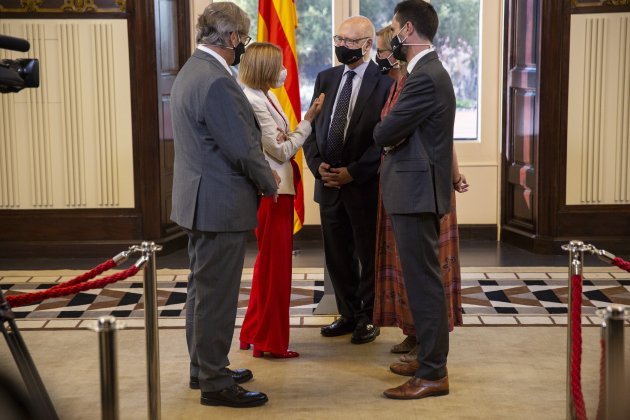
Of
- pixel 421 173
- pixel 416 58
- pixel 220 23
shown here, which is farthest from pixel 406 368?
pixel 220 23

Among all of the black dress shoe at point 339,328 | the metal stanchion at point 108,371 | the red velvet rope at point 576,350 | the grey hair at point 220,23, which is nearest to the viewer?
the metal stanchion at point 108,371

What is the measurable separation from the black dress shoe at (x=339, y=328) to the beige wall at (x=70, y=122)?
2829 millimetres

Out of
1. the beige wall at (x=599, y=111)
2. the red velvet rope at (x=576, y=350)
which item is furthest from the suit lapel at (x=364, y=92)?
the beige wall at (x=599, y=111)

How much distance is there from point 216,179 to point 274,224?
2.64 feet

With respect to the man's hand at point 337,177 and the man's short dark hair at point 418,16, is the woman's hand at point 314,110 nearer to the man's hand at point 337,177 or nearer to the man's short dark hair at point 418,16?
the man's hand at point 337,177

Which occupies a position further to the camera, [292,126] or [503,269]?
[503,269]

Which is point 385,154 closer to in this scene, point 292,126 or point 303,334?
point 303,334

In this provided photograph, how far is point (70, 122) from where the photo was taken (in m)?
7.29

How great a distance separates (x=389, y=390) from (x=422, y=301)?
0.43m

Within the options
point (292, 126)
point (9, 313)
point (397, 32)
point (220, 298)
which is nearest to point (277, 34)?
point (292, 126)

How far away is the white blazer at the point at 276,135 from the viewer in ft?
14.6

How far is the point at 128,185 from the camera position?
7.38m

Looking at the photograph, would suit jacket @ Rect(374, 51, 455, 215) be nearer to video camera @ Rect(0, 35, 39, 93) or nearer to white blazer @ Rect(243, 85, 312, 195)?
white blazer @ Rect(243, 85, 312, 195)

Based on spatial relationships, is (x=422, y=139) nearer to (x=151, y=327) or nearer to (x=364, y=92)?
(x=364, y=92)
